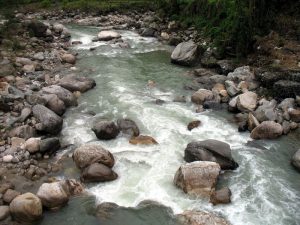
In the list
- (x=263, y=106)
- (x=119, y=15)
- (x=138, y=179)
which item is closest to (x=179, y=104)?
(x=263, y=106)

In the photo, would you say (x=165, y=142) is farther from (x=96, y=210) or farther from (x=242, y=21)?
(x=242, y=21)

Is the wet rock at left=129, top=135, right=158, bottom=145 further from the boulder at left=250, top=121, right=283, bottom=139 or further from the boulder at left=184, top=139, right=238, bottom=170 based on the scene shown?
the boulder at left=250, top=121, right=283, bottom=139

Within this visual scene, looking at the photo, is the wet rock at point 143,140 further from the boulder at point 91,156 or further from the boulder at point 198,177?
the boulder at point 198,177

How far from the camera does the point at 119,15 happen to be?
34938 mm

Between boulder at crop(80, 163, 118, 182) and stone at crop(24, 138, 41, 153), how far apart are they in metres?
1.97

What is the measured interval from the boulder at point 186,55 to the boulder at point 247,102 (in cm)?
546

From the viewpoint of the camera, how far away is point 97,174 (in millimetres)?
10586

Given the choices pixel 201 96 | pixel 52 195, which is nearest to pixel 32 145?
pixel 52 195

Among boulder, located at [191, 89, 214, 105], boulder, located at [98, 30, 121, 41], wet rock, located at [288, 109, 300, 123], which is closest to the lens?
wet rock, located at [288, 109, 300, 123]

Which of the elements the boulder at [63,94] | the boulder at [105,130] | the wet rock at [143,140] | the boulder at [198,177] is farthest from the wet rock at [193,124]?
the boulder at [63,94]

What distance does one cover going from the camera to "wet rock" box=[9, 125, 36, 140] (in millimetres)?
12578

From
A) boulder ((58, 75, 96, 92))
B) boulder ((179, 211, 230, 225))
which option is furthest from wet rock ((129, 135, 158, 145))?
boulder ((58, 75, 96, 92))

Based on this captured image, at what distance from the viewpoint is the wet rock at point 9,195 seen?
9.70 metres

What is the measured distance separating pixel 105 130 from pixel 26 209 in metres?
4.18
